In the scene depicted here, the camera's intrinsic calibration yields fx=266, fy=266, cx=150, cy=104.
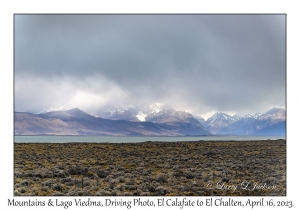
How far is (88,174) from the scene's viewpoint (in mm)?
19000

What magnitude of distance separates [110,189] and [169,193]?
3.17m

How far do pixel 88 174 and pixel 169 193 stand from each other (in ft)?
24.7

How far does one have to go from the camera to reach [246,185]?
50.5ft
